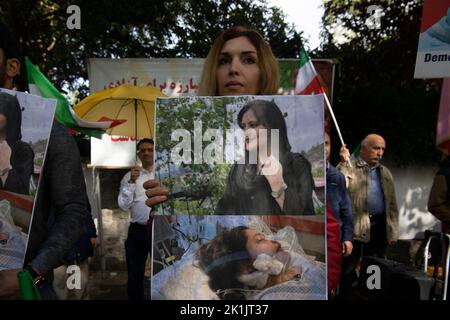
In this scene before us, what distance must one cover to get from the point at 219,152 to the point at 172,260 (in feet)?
1.23

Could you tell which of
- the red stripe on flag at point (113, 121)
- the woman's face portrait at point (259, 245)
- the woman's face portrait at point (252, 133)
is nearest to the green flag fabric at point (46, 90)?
the red stripe on flag at point (113, 121)

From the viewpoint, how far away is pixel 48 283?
1778 millimetres

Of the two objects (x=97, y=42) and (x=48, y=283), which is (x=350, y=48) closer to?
(x=97, y=42)

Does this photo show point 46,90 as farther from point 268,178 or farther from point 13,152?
point 268,178

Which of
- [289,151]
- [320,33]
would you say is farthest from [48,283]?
[320,33]

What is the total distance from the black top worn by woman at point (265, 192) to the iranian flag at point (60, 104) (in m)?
2.39

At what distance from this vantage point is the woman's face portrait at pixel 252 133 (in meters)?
1.71

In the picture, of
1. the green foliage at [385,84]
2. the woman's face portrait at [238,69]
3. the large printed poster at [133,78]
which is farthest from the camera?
the green foliage at [385,84]

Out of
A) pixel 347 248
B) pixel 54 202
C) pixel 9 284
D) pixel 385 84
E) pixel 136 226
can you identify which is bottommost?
pixel 136 226

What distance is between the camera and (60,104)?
4398 millimetres

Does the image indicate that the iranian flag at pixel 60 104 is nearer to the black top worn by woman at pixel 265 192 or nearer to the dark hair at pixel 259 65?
the dark hair at pixel 259 65

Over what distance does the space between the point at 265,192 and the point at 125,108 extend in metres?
4.62

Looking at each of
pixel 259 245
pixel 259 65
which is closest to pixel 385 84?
pixel 259 65

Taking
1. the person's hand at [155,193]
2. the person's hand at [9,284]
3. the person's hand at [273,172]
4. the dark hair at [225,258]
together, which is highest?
the person's hand at [273,172]
